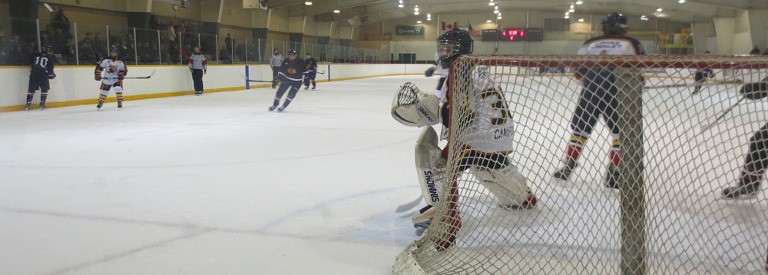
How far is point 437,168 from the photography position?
2289 millimetres

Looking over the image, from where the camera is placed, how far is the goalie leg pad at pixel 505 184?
2.24 meters

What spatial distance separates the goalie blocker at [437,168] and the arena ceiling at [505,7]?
19.0 metres

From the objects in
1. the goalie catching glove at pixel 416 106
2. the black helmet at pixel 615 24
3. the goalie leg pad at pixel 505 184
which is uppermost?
the black helmet at pixel 615 24

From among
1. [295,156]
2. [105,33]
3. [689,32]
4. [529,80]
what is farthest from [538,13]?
[529,80]

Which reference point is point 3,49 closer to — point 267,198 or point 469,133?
point 267,198

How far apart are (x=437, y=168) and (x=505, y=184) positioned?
0.29m

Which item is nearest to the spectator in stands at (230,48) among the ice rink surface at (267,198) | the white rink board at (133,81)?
the white rink board at (133,81)

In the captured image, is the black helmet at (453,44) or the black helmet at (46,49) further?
the black helmet at (46,49)

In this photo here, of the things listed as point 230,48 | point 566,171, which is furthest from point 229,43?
point 566,171

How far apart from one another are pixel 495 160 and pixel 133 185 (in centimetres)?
211

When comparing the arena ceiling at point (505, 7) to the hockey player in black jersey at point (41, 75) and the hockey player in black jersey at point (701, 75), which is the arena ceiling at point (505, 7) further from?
the hockey player in black jersey at point (701, 75)

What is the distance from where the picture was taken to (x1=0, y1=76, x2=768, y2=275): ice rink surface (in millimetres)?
2014

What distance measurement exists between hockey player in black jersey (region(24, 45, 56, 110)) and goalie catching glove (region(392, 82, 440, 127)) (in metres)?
7.73

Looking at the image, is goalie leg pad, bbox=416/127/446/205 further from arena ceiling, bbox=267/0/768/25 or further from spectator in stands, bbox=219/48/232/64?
arena ceiling, bbox=267/0/768/25
